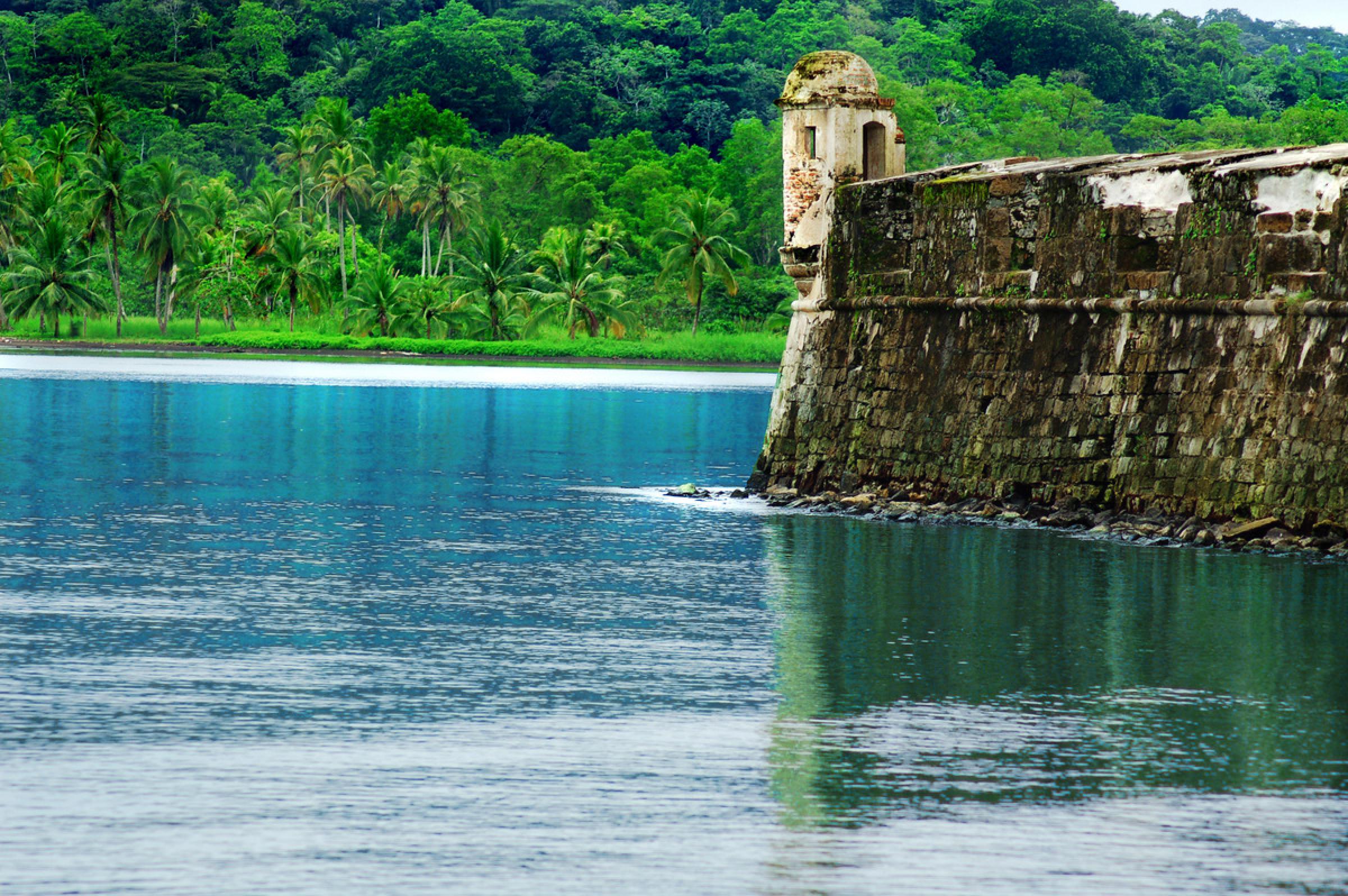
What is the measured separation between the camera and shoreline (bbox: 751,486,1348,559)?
14.9 m

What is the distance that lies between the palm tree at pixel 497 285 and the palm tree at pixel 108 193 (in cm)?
1460

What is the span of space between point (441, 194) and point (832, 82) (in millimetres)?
53017

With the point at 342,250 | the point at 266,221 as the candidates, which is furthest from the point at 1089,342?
the point at 266,221

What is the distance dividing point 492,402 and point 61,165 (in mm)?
39054

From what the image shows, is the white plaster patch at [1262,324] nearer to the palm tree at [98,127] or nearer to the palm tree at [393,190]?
the palm tree at [393,190]

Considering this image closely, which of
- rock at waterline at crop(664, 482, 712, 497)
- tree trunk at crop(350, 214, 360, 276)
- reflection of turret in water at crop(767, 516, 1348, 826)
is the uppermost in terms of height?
tree trunk at crop(350, 214, 360, 276)

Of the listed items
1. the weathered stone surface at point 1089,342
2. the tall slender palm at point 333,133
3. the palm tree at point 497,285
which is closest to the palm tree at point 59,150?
the tall slender palm at point 333,133

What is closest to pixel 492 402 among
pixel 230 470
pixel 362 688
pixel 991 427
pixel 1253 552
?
pixel 230 470

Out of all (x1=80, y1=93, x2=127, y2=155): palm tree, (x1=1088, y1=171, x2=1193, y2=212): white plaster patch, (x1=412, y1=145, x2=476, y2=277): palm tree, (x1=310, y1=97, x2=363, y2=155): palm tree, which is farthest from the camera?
(x1=80, y1=93, x2=127, y2=155): palm tree

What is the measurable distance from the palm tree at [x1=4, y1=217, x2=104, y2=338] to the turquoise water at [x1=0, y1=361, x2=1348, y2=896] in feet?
173

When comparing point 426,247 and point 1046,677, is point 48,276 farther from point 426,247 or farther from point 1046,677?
point 1046,677

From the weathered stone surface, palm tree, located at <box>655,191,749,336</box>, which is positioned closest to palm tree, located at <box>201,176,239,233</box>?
palm tree, located at <box>655,191,749,336</box>

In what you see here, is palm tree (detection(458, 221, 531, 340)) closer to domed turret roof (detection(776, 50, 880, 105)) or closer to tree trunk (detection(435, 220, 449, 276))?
tree trunk (detection(435, 220, 449, 276))

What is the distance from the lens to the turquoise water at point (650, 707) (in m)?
6.23
